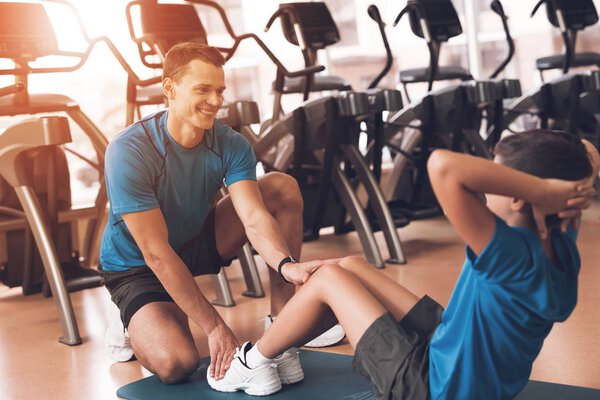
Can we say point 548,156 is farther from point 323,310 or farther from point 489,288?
point 323,310

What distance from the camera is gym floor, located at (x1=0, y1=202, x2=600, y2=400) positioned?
263cm

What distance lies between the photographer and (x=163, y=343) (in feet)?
8.41

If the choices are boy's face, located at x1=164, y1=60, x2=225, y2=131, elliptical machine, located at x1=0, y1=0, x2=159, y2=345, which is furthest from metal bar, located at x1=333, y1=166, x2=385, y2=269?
boy's face, located at x1=164, y1=60, x2=225, y2=131

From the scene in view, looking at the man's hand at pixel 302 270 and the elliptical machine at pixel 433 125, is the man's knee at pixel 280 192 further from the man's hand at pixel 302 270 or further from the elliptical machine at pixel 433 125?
the elliptical machine at pixel 433 125

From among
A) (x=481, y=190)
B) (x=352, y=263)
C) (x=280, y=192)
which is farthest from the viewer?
(x=280, y=192)

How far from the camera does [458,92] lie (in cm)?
476

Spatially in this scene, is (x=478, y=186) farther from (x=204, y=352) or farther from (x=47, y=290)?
(x=47, y=290)

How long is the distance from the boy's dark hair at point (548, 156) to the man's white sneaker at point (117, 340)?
1.69m

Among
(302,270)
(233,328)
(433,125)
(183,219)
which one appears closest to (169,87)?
(183,219)

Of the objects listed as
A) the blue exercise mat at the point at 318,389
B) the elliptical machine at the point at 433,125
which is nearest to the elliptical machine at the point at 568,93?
the elliptical machine at the point at 433,125

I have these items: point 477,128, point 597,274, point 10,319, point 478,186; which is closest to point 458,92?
point 477,128

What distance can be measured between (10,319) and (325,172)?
1.71m

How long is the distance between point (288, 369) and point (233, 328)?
855mm

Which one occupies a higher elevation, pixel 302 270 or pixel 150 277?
pixel 302 270
